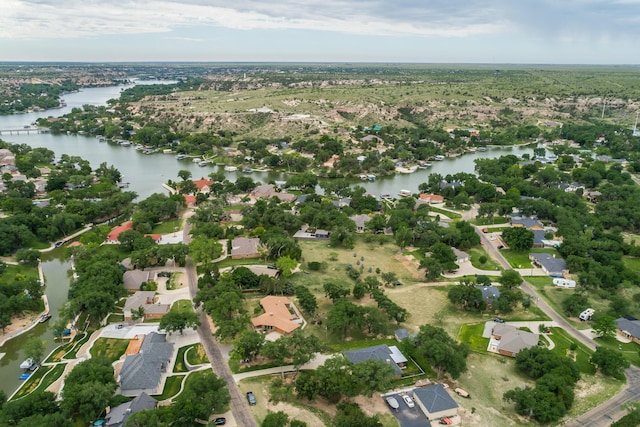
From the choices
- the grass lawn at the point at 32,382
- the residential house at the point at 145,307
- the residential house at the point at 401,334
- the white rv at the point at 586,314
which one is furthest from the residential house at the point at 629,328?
the grass lawn at the point at 32,382

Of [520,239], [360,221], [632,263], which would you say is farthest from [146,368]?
[632,263]

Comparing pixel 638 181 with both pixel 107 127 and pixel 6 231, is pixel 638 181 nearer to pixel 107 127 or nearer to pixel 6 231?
pixel 6 231

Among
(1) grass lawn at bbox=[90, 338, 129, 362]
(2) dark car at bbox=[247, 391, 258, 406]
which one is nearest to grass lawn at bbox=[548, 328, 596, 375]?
(2) dark car at bbox=[247, 391, 258, 406]

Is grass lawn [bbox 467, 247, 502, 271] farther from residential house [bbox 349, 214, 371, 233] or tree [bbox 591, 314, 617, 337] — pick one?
residential house [bbox 349, 214, 371, 233]

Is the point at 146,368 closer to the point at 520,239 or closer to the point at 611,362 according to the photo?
the point at 611,362

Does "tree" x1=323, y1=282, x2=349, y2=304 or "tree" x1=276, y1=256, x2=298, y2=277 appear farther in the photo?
"tree" x1=276, y1=256, x2=298, y2=277

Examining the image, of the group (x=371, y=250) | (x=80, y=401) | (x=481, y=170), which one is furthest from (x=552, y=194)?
(x=80, y=401)
